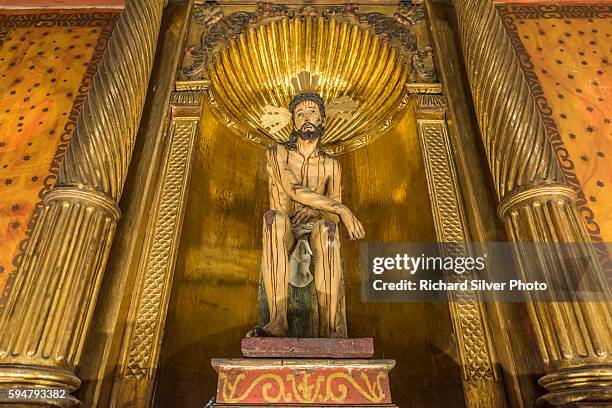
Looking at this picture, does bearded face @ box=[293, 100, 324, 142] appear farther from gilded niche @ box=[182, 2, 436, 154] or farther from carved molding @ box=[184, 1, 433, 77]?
carved molding @ box=[184, 1, 433, 77]

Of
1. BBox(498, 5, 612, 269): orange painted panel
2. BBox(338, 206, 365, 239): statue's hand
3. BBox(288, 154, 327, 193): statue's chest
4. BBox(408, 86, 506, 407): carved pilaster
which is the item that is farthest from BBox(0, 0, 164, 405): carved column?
BBox(498, 5, 612, 269): orange painted panel

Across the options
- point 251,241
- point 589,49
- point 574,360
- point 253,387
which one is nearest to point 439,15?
point 589,49

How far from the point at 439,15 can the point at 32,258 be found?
13.4 feet

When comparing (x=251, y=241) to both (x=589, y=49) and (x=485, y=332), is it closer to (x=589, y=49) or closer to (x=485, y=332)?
(x=485, y=332)

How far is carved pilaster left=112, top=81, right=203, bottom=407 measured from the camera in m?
2.74

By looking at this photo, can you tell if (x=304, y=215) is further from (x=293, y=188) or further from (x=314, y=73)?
(x=314, y=73)

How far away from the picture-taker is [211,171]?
4148 mm

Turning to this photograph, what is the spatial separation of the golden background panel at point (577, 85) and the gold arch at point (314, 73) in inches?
45.6

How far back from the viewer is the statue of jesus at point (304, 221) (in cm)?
244

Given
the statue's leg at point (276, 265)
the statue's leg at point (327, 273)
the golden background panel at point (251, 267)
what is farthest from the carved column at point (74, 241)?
the statue's leg at point (327, 273)

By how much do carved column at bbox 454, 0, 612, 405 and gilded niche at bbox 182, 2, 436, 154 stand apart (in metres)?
0.82

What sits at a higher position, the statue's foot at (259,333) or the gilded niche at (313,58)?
the gilded niche at (313,58)

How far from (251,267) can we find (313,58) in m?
2.40

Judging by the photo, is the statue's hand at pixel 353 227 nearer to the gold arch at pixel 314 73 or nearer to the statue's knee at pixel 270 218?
the statue's knee at pixel 270 218
